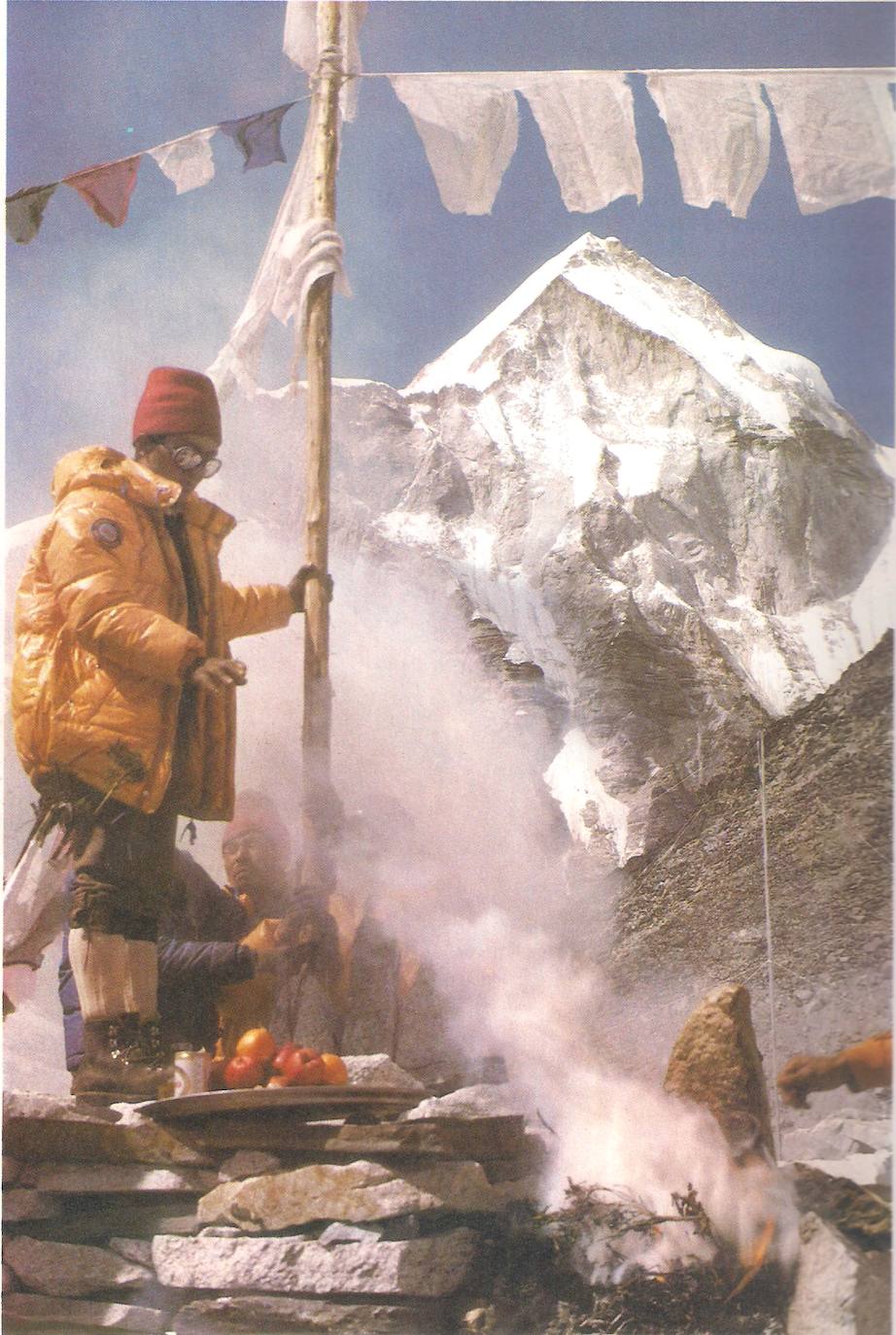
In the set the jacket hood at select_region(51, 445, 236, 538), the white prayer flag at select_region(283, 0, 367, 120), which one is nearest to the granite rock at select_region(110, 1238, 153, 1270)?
the jacket hood at select_region(51, 445, 236, 538)

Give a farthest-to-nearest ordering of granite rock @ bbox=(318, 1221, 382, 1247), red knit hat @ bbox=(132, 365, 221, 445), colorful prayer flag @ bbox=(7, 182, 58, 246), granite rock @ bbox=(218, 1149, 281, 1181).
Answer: colorful prayer flag @ bbox=(7, 182, 58, 246) < red knit hat @ bbox=(132, 365, 221, 445) < granite rock @ bbox=(218, 1149, 281, 1181) < granite rock @ bbox=(318, 1221, 382, 1247)

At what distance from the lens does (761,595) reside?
302 cm

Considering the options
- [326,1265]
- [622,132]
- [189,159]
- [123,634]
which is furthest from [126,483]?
[326,1265]

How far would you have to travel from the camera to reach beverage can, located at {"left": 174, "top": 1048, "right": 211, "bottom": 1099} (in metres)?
2.94

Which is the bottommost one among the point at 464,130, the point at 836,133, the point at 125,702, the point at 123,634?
the point at 125,702

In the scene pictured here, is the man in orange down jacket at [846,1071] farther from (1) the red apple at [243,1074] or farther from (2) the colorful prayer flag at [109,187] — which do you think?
(2) the colorful prayer flag at [109,187]

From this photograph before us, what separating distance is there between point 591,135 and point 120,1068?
218 cm

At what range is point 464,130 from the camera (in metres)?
3.16

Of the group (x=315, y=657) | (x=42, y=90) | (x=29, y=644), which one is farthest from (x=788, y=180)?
(x=29, y=644)

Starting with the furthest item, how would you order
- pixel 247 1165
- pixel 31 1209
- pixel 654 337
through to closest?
pixel 654 337 → pixel 31 1209 → pixel 247 1165

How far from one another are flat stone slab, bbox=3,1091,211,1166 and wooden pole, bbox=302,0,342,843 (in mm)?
718

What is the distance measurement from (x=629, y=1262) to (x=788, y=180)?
2181mm

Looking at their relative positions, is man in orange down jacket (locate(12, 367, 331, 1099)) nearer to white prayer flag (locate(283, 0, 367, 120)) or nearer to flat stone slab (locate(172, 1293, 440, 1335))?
flat stone slab (locate(172, 1293, 440, 1335))

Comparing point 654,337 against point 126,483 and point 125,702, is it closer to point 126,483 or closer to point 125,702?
point 126,483
